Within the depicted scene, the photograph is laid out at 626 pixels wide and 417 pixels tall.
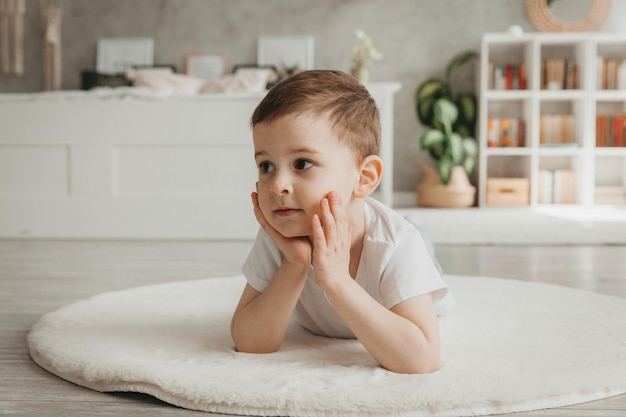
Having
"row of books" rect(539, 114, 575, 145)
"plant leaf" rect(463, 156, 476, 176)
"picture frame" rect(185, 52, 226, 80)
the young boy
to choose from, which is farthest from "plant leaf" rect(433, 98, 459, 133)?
the young boy

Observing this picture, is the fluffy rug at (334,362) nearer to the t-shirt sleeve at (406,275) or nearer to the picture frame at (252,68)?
the t-shirt sleeve at (406,275)

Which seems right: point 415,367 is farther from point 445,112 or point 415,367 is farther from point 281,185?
point 445,112

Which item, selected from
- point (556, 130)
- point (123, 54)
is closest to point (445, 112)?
point (556, 130)

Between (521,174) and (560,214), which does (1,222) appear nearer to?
(560,214)

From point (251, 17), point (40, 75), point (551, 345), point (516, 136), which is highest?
point (251, 17)

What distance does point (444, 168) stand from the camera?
5.33m

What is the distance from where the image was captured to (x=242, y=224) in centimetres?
334

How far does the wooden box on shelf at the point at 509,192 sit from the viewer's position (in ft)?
18.0

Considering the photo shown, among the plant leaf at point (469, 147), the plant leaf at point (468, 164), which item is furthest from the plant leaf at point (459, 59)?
the plant leaf at point (468, 164)

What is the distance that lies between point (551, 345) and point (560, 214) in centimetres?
361

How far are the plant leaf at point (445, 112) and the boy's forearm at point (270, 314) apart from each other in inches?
170

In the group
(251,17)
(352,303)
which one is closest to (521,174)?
(251,17)

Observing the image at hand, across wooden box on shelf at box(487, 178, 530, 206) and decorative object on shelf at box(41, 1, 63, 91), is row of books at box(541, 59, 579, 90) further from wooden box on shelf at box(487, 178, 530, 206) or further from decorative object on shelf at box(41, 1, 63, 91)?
decorative object on shelf at box(41, 1, 63, 91)

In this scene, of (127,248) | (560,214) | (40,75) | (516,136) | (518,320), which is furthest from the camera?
(40,75)
